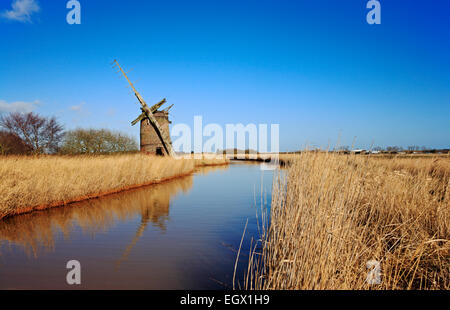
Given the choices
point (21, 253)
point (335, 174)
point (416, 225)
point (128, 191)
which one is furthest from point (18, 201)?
point (416, 225)

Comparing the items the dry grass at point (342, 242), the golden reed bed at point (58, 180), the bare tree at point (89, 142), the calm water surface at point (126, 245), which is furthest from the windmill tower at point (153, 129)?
the dry grass at point (342, 242)

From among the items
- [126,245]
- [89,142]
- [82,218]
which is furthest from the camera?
[89,142]

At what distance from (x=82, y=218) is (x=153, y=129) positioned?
1407 centimetres

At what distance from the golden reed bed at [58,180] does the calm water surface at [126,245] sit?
43 cm

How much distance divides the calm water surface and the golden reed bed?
1.42 ft

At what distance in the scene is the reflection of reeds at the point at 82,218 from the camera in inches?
204

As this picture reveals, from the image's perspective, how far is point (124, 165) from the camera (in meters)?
11.4

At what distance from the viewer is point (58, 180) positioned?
7.61m

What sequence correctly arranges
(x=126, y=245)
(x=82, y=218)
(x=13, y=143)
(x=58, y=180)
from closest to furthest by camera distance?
(x=126, y=245) < (x=82, y=218) < (x=58, y=180) < (x=13, y=143)

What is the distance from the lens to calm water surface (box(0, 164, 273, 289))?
143 inches

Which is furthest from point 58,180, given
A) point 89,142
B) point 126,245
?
point 89,142

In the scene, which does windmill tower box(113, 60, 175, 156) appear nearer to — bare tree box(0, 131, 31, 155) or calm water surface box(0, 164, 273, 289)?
bare tree box(0, 131, 31, 155)

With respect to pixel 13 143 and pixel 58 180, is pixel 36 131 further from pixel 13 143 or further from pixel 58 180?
pixel 58 180

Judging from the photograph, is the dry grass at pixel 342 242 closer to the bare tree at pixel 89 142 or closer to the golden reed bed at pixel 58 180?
the golden reed bed at pixel 58 180
